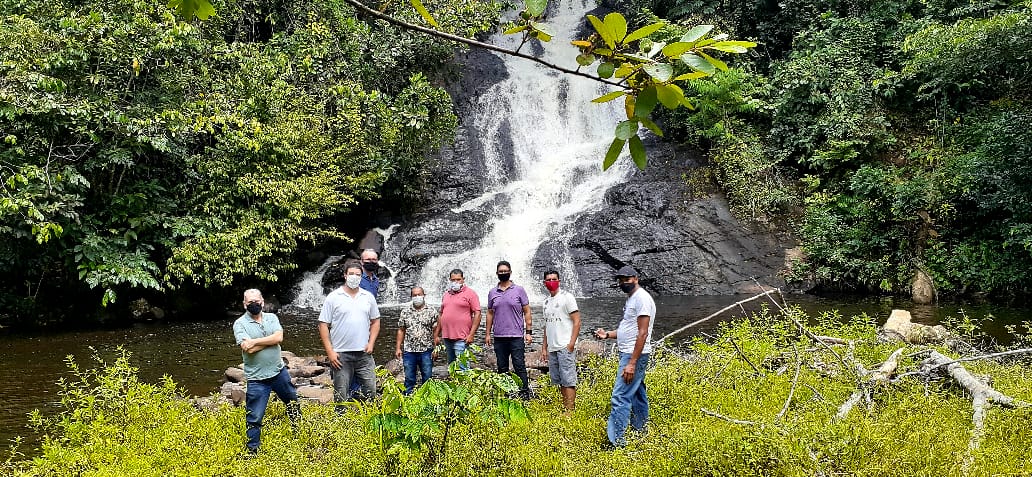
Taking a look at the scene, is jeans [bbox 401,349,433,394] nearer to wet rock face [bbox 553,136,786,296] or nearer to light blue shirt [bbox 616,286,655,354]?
light blue shirt [bbox 616,286,655,354]

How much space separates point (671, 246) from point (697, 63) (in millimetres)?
15660

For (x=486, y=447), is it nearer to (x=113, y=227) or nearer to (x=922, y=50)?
(x=113, y=227)

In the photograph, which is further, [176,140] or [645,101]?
[176,140]

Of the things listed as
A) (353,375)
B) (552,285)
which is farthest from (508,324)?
(353,375)

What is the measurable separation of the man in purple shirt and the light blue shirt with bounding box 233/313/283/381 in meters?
2.24

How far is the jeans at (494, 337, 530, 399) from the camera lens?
6914mm

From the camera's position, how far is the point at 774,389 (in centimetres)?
572

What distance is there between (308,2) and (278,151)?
5.89 meters

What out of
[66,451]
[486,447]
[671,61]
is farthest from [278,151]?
[671,61]

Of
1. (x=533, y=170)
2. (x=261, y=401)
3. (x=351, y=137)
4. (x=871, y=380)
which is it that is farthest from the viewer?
(x=533, y=170)

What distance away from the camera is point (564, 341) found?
6273 millimetres

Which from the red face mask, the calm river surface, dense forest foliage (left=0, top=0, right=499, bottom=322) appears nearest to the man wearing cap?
the red face mask

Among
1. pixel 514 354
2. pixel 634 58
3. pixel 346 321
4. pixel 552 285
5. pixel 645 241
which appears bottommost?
pixel 514 354

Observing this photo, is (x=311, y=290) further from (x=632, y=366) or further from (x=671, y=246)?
(x=632, y=366)
